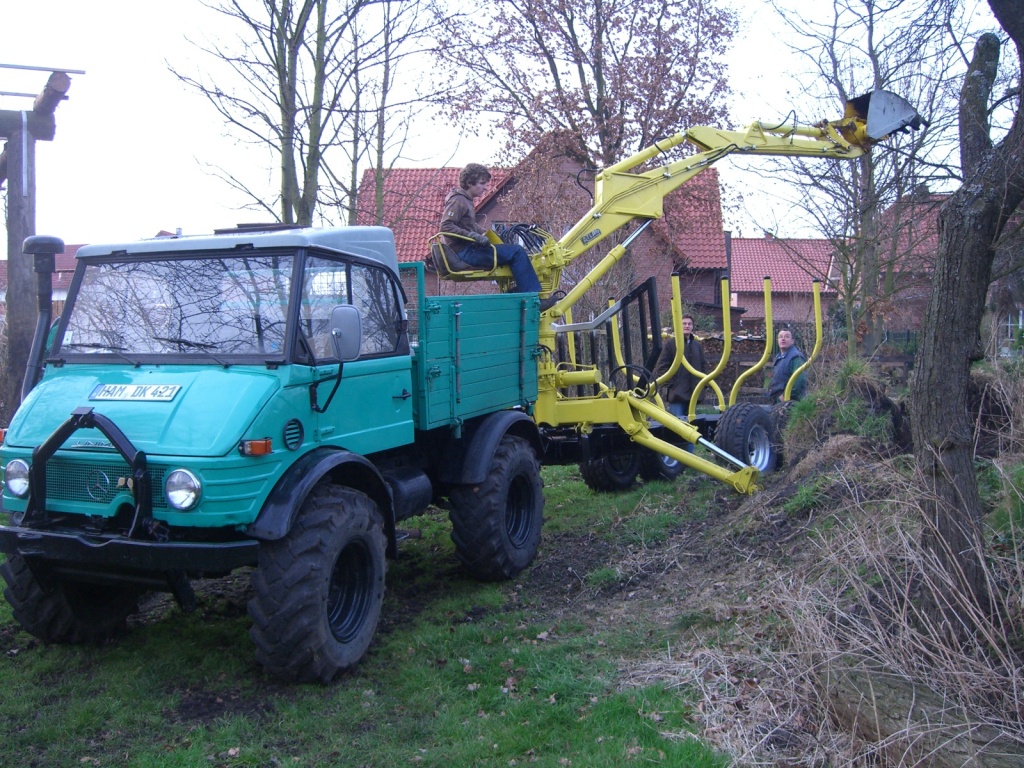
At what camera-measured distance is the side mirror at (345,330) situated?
5016 mm

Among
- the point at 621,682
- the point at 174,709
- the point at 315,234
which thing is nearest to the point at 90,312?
the point at 315,234

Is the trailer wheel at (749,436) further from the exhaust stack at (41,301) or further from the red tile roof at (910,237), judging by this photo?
the exhaust stack at (41,301)

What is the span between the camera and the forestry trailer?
471 cm

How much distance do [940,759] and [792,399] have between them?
7.55 m

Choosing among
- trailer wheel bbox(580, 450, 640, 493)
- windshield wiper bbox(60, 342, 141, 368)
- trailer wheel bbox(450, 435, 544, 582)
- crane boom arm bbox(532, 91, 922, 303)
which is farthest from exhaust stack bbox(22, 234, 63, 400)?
trailer wheel bbox(580, 450, 640, 493)

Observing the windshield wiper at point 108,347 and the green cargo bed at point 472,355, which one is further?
the green cargo bed at point 472,355

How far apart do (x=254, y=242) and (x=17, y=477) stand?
1786 millimetres

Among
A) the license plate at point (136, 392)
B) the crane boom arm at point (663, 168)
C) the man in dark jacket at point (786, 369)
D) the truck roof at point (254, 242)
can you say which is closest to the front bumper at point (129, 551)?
the license plate at point (136, 392)

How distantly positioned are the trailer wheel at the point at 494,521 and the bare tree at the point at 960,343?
10.4ft

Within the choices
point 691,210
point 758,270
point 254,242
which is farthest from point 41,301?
point 758,270

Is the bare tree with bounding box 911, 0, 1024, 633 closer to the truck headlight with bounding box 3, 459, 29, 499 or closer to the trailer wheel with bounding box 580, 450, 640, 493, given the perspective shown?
the truck headlight with bounding box 3, 459, 29, 499

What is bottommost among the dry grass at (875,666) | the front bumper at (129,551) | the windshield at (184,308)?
the dry grass at (875,666)

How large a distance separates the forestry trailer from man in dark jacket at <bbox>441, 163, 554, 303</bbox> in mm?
1015

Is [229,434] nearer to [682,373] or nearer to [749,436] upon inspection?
[749,436]
